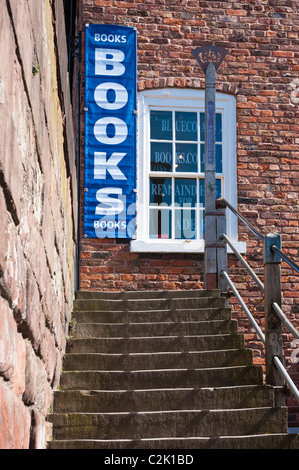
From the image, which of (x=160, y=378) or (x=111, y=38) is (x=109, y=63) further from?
(x=160, y=378)

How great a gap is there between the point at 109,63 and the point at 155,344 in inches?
158

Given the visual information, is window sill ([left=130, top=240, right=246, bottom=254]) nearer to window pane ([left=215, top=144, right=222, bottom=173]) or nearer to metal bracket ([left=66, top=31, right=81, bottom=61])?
window pane ([left=215, top=144, right=222, bottom=173])

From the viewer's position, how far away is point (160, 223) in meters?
8.02

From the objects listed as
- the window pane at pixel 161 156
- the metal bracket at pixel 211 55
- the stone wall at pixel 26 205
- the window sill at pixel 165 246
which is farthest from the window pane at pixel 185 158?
the stone wall at pixel 26 205

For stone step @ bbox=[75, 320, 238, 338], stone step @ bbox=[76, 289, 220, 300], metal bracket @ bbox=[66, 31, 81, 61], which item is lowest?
stone step @ bbox=[75, 320, 238, 338]

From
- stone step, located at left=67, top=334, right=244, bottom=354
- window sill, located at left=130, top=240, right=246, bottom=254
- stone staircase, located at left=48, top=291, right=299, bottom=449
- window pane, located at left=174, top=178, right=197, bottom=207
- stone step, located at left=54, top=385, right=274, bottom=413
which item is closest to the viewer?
stone staircase, located at left=48, top=291, right=299, bottom=449

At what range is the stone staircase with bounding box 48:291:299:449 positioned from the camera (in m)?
3.98

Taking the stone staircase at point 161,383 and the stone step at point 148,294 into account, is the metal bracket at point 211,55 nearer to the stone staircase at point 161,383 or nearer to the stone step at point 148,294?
the stone step at point 148,294

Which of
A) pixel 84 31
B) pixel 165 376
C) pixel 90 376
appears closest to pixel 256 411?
pixel 165 376

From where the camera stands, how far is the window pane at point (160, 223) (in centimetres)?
798

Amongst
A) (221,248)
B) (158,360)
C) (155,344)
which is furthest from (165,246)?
(158,360)

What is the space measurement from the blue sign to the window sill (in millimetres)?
153

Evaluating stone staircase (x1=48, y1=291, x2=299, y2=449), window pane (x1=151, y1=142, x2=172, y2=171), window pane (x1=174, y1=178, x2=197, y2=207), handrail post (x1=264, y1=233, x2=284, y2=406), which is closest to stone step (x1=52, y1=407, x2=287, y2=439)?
stone staircase (x1=48, y1=291, x2=299, y2=449)

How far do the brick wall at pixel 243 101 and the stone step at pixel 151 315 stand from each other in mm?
2032
